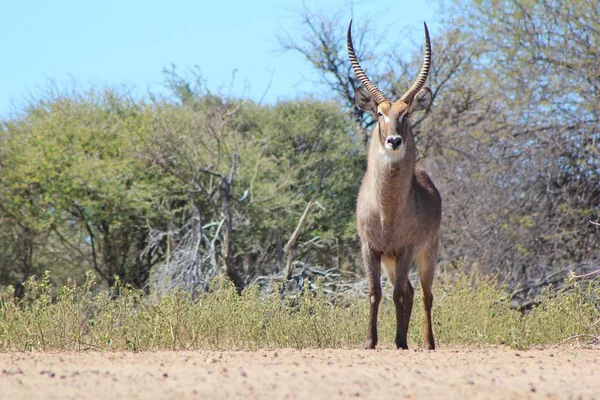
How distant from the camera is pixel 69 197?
1961 cm

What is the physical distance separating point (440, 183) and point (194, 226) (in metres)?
4.92

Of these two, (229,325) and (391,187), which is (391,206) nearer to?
(391,187)

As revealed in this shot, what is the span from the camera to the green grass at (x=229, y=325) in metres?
8.87

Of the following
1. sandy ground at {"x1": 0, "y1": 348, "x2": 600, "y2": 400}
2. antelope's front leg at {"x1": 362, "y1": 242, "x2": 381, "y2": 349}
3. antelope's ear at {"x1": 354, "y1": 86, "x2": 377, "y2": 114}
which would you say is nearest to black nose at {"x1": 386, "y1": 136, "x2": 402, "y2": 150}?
antelope's ear at {"x1": 354, "y1": 86, "x2": 377, "y2": 114}

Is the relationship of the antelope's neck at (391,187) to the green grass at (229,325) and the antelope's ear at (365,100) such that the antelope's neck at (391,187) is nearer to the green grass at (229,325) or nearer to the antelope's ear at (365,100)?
the antelope's ear at (365,100)

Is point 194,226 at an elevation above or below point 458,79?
below

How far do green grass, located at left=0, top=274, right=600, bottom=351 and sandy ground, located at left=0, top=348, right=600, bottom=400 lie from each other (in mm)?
1156

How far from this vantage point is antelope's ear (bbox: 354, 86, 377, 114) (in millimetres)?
9453

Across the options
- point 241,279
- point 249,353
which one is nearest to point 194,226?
point 241,279

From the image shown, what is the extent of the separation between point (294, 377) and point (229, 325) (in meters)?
3.57

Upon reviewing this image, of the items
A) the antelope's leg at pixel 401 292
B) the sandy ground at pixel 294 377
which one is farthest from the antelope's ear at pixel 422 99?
the sandy ground at pixel 294 377

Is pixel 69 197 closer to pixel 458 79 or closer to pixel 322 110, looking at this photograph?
pixel 322 110

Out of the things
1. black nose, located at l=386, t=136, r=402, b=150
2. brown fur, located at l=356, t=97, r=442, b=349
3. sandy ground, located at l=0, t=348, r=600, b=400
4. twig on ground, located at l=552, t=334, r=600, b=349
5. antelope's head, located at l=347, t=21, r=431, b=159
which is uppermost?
antelope's head, located at l=347, t=21, r=431, b=159

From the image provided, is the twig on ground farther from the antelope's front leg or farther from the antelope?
the antelope's front leg
